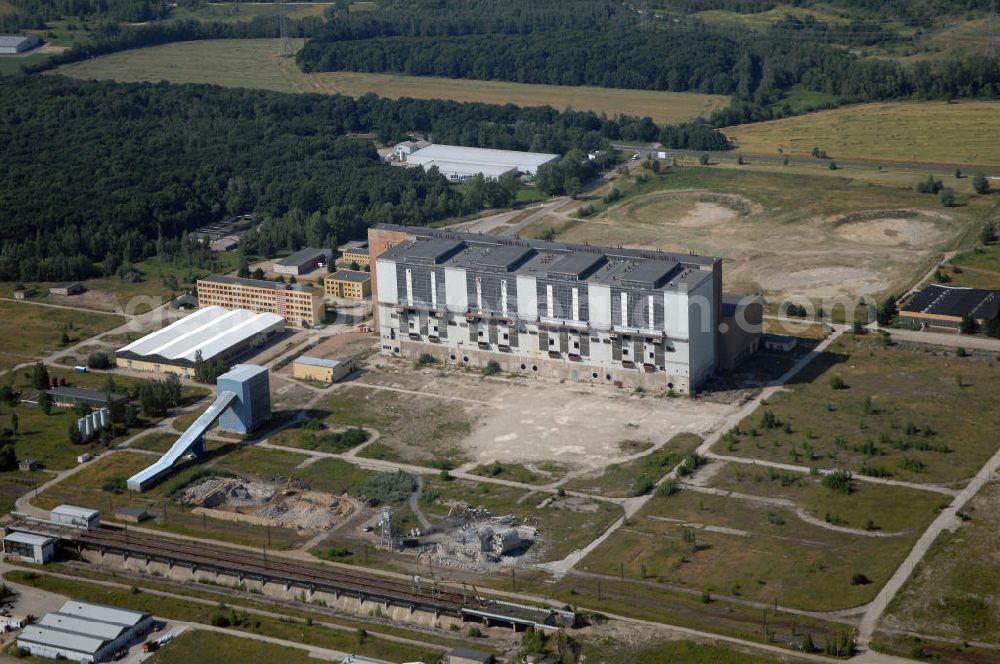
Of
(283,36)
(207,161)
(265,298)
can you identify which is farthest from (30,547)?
(283,36)

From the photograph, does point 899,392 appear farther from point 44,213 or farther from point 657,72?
point 657,72

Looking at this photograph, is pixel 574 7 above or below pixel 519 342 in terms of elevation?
above

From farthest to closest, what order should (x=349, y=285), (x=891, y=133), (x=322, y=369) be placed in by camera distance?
(x=891, y=133) < (x=349, y=285) < (x=322, y=369)

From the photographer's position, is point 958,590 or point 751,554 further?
point 751,554

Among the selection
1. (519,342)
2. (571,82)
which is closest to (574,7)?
(571,82)

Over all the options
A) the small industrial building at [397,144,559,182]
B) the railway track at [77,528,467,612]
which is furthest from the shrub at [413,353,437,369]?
the small industrial building at [397,144,559,182]

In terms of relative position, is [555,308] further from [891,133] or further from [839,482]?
[891,133]

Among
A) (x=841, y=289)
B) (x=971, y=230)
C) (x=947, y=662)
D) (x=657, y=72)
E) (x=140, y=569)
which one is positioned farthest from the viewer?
(x=657, y=72)

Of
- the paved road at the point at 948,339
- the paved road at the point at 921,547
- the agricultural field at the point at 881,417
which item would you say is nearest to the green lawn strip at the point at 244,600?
the paved road at the point at 921,547
